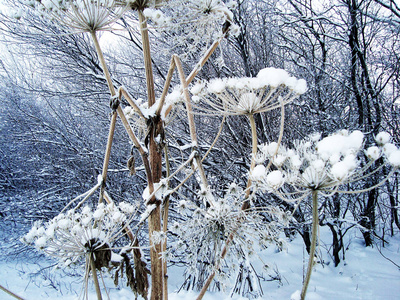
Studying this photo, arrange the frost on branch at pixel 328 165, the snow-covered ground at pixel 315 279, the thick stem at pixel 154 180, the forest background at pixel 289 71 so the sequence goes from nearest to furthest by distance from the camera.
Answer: the frost on branch at pixel 328 165, the thick stem at pixel 154 180, the snow-covered ground at pixel 315 279, the forest background at pixel 289 71

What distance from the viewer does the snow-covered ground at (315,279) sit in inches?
117

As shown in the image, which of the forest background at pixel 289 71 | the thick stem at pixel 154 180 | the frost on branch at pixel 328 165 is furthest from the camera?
the forest background at pixel 289 71

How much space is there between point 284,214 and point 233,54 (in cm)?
383

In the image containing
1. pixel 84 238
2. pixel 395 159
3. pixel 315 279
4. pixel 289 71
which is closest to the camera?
pixel 395 159

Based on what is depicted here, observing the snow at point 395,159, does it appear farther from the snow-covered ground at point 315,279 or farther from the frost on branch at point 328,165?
Result: the snow-covered ground at point 315,279

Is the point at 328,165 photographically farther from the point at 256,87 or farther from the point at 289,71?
the point at 289,71

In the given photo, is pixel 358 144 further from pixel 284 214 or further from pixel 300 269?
pixel 300 269

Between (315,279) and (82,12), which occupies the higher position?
(82,12)

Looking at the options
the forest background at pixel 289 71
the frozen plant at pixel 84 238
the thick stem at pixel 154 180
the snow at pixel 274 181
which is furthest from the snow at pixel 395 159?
the forest background at pixel 289 71

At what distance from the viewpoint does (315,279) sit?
134 inches

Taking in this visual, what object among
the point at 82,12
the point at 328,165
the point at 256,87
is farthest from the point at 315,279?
the point at 82,12

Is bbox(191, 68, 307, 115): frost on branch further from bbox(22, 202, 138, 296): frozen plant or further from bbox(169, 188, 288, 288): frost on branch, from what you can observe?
bbox(22, 202, 138, 296): frozen plant

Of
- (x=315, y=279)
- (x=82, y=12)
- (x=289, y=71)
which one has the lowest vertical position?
(x=315, y=279)

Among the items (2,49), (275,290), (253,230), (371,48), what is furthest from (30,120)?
(371,48)
